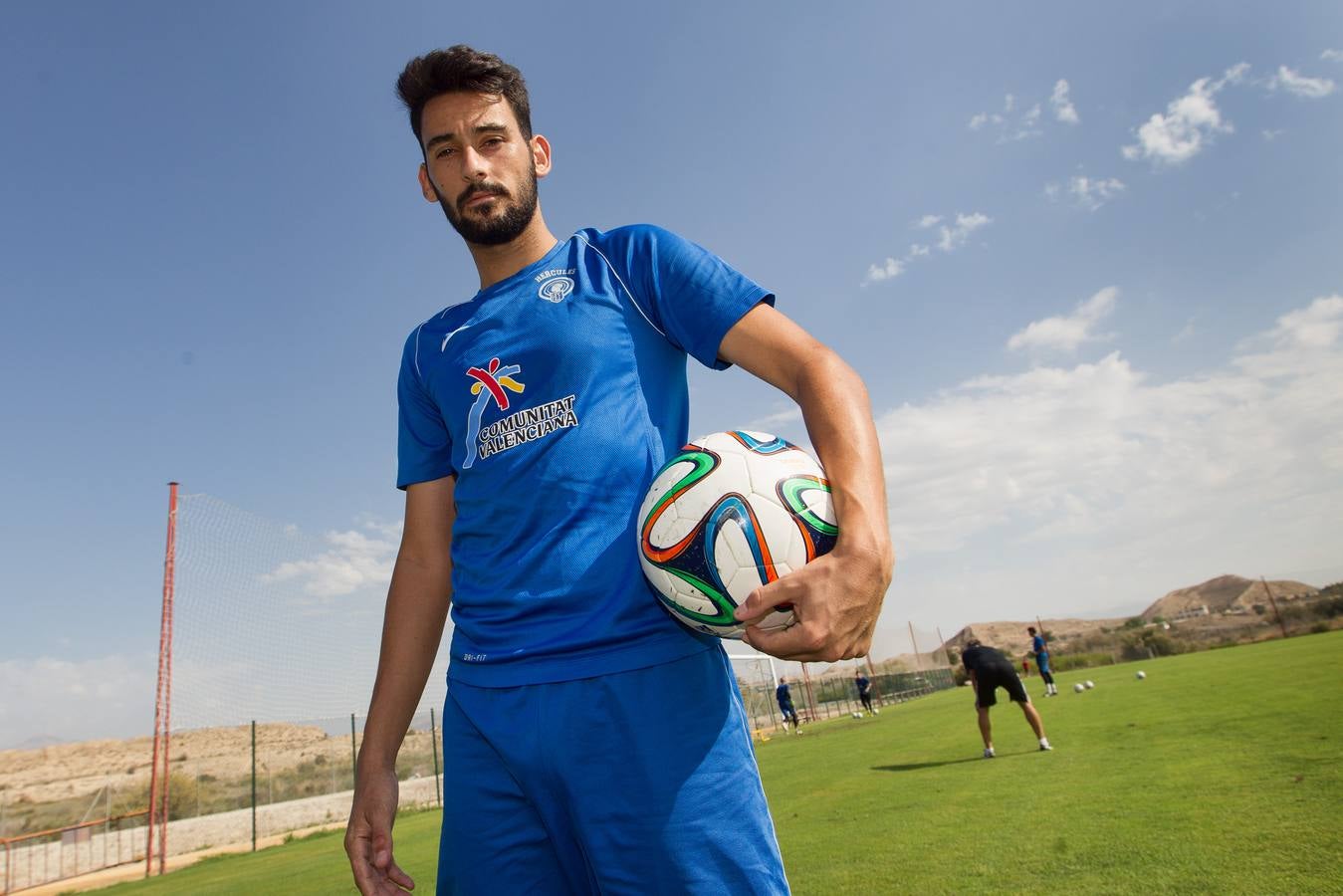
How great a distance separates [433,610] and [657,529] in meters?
0.94

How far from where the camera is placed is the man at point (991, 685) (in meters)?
9.38

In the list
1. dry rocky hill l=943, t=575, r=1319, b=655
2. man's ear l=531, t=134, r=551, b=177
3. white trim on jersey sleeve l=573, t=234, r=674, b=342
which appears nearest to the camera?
white trim on jersey sleeve l=573, t=234, r=674, b=342

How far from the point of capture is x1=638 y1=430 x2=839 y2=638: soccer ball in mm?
1499

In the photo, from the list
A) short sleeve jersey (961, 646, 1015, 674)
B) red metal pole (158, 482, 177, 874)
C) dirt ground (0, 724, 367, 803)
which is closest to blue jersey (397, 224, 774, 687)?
short sleeve jersey (961, 646, 1015, 674)

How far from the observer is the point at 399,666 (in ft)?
6.88

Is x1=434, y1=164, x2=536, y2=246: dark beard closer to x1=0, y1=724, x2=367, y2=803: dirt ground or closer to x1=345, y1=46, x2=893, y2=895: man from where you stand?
x1=345, y1=46, x2=893, y2=895: man

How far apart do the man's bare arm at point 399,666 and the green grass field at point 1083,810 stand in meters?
3.42

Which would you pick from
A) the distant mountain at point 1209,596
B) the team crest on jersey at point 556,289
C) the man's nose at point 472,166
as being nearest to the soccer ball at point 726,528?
the team crest on jersey at point 556,289

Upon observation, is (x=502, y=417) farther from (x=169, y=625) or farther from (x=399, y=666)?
(x=169, y=625)

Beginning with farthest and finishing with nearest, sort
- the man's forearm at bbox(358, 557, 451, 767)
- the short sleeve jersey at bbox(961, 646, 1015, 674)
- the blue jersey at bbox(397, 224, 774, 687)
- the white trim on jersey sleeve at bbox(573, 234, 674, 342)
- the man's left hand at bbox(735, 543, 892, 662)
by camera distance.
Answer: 1. the short sleeve jersey at bbox(961, 646, 1015, 674)
2. the man's forearm at bbox(358, 557, 451, 767)
3. the white trim on jersey sleeve at bbox(573, 234, 674, 342)
4. the blue jersey at bbox(397, 224, 774, 687)
5. the man's left hand at bbox(735, 543, 892, 662)

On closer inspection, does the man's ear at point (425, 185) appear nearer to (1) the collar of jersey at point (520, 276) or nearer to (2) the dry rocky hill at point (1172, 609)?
(1) the collar of jersey at point (520, 276)

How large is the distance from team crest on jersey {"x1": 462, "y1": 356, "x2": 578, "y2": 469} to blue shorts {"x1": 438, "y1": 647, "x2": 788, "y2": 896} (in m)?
0.58

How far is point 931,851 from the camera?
16.3 feet

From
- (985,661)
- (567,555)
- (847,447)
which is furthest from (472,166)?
(985,661)
